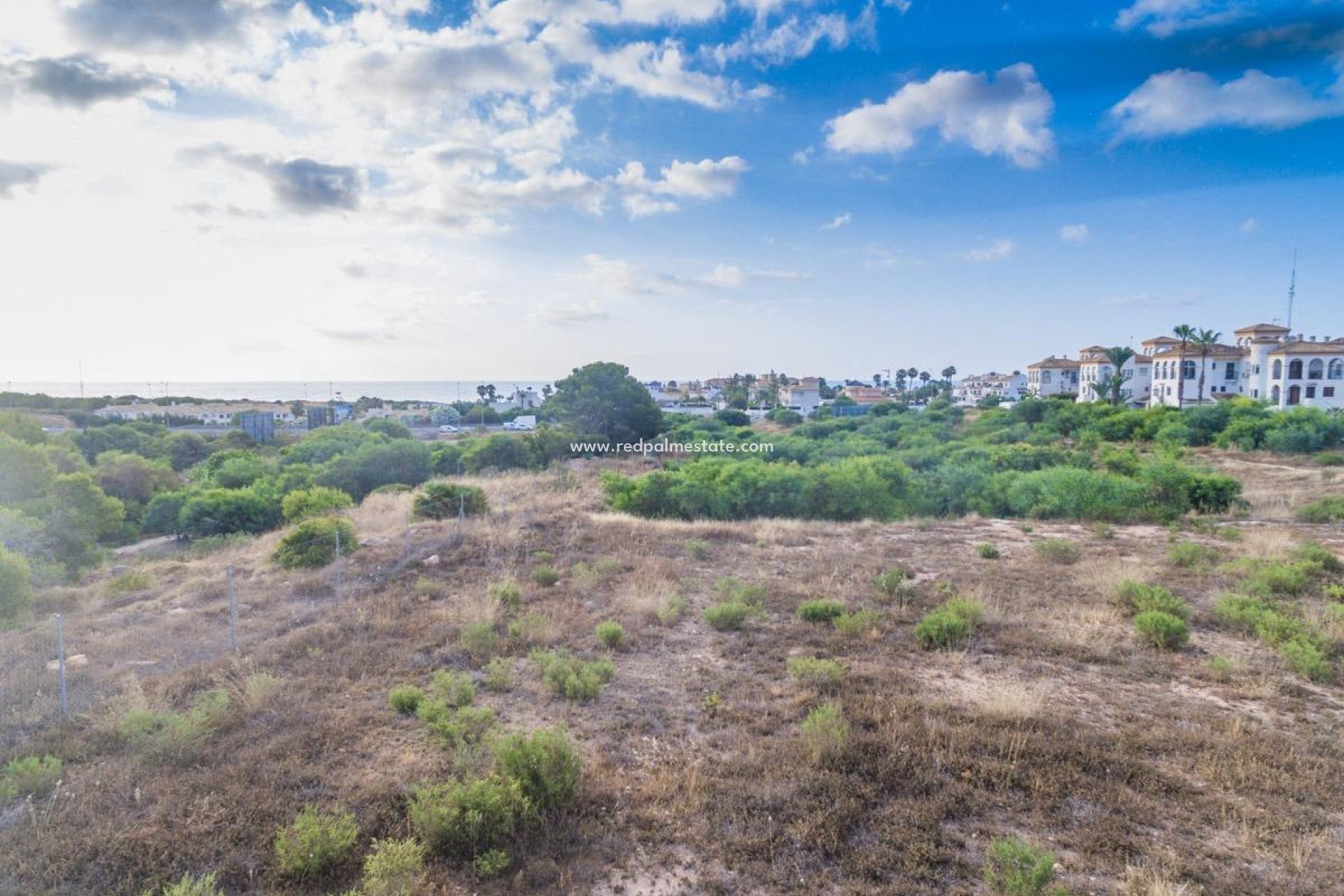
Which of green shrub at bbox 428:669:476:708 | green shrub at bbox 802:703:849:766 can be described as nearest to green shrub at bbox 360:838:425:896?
green shrub at bbox 428:669:476:708

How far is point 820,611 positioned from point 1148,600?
4.78 metres

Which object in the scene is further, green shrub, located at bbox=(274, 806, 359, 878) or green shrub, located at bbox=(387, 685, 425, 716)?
green shrub, located at bbox=(387, 685, 425, 716)

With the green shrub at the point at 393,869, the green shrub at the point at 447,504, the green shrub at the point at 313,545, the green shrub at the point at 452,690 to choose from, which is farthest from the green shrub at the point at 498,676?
the green shrub at the point at 447,504

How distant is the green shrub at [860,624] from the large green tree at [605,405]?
28.0 metres

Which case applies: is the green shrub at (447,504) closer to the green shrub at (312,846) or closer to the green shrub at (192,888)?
the green shrub at (312,846)

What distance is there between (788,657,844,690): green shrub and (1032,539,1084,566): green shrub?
25.6ft

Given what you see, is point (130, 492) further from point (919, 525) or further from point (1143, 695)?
point (1143, 695)

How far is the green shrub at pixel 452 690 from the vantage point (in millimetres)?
6238

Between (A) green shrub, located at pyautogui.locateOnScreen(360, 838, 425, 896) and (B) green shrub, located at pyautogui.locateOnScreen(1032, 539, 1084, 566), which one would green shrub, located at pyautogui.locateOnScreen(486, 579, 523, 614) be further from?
(B) green shrub, located at pyautogui.locateOnScreen(1032, 539, 1084, 566)

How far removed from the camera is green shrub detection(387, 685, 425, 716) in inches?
241

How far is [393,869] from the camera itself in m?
3.71

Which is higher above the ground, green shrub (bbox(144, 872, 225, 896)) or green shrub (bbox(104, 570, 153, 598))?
green shrub (bbox(144, 872, 225, 896))

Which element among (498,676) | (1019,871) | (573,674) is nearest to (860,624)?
(573,674)

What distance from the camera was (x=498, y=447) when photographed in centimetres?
3038
